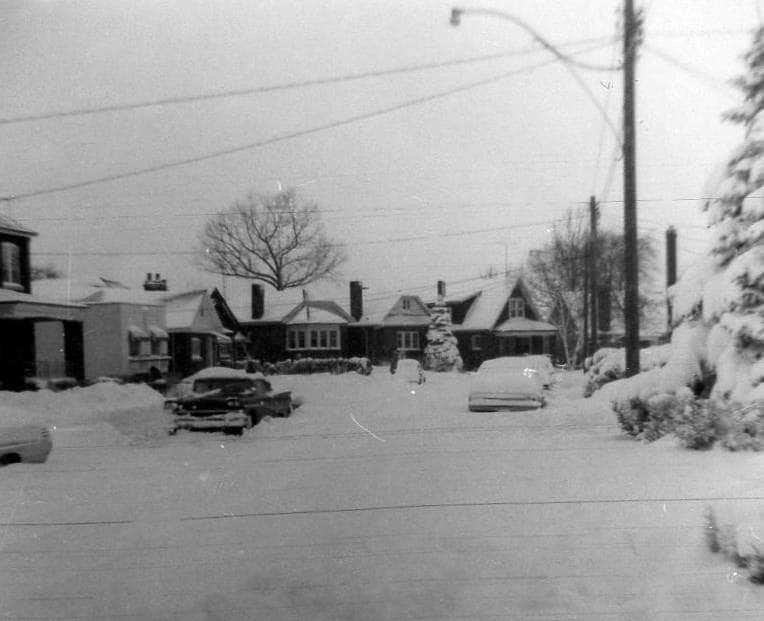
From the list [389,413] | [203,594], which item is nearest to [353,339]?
[389,413]

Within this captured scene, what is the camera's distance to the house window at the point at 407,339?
21.6 ft

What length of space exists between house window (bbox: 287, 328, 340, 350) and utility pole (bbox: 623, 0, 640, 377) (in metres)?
4.71

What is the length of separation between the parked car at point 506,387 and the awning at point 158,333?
3261 millimetres

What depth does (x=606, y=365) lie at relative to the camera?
13.4 metres

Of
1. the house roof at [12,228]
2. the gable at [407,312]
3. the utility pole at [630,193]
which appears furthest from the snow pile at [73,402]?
the utility pole at [630,193]

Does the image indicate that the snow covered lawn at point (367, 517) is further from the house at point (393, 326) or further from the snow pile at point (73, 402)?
the house at point (393, 326)

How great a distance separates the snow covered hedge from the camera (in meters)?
6.61

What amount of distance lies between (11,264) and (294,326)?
2.31 meters

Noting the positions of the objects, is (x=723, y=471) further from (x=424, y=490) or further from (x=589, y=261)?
(x=589, y=261)

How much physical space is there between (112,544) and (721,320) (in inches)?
260

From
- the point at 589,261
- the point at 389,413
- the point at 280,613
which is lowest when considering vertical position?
the point at 280,613

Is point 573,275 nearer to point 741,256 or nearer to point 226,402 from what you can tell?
point 741,256

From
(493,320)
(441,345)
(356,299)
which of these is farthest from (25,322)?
(493,320)

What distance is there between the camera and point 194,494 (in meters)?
5.67
